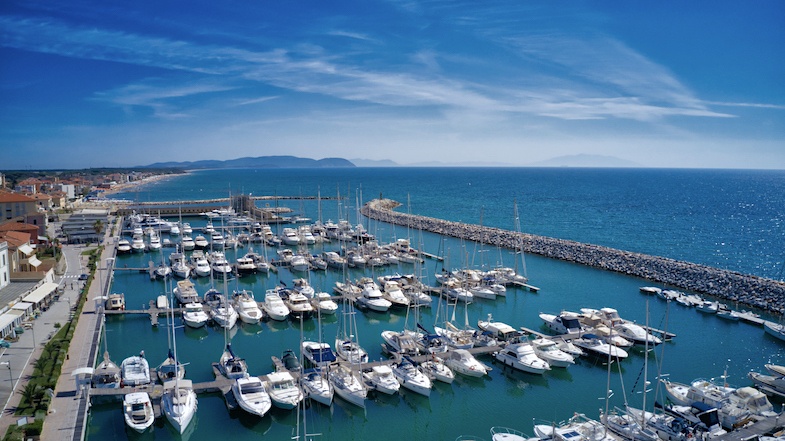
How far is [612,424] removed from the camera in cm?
1967

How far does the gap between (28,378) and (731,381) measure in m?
31.8

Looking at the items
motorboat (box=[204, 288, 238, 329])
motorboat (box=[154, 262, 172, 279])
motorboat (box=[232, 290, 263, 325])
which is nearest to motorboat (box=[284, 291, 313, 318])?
motorboat (box=[232, 290, 263, 325])

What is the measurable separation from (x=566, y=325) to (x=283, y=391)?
697 inches

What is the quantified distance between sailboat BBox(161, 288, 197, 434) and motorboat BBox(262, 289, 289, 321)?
36.8 ft

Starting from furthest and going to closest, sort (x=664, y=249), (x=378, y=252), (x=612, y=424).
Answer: (x=664, y=249)
(x=378, y=252)
(x=612, y=424)

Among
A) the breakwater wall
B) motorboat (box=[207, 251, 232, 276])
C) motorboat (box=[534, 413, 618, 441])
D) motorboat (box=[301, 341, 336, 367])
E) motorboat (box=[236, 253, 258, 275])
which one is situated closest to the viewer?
motorboat (box=[534, 413, 618, 441])

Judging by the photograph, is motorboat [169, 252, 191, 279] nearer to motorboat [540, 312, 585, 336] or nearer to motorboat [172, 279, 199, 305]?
motorboat [172, 279, 199, 305]

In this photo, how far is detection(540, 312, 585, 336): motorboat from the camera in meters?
31.4

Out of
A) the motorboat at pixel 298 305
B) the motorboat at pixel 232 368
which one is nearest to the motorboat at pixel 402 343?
the motorboat at pixel 298 305

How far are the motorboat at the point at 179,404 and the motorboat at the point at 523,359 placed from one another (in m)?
14.9

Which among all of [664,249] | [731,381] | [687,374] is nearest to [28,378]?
[687,374]

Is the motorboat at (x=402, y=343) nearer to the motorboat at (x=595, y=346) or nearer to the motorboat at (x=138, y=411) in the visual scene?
the motorboat at (x=595, y=346)

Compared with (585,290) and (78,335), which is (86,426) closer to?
(78,335)

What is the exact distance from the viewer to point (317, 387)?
22422 mm
